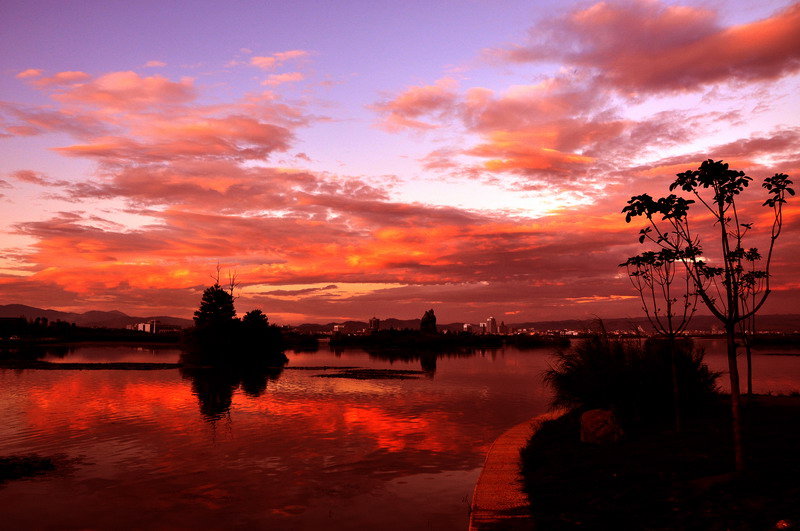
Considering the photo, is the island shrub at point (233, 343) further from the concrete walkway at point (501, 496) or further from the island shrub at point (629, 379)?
the concrete walkway at point (501, 496)

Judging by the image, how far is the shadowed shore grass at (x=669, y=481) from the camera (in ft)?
32.6

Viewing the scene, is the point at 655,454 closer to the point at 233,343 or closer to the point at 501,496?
the point at 501,496

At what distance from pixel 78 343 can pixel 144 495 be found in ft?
439

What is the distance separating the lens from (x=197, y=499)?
14.3 metres

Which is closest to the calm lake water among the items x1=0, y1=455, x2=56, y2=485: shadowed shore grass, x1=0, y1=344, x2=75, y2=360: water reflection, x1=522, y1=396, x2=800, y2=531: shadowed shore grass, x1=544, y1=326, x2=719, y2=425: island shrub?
x1=0, y1=455, x2=56, y2=485: shadowed shore grass

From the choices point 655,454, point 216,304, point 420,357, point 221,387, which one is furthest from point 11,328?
point 655,454

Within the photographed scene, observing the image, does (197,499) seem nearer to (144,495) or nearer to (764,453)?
(144,495)

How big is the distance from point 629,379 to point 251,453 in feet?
45.4

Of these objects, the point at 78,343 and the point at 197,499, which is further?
the point at 78,343

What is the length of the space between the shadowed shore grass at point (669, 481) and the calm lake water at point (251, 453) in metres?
2.36

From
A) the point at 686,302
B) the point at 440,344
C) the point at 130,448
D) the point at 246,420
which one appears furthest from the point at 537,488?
the point at 440,344

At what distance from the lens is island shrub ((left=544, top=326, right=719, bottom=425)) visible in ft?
70.2

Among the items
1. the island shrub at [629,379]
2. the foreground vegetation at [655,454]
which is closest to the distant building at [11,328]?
the island shrub at [629,379]

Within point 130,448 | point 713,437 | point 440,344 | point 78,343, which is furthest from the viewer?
point 440,344
